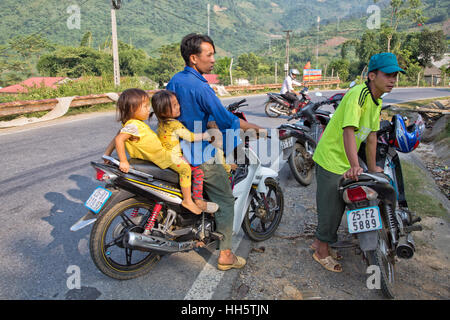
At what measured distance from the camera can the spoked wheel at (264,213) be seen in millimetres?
3377

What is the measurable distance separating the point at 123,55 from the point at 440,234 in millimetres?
65830

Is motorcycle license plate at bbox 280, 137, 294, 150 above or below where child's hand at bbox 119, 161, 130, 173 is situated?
below

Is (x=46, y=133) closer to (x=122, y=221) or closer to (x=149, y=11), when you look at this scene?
(x=122, y=221)

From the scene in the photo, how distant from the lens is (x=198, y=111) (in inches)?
104

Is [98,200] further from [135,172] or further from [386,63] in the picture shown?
[386,63]

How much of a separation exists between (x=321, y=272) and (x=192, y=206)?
1254 mm

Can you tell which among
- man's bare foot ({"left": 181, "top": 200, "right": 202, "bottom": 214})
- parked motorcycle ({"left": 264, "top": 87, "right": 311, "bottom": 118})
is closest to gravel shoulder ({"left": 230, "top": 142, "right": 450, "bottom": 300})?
man's bare foot ({"left": 181, "top": 200, "right": 202, "bottom": 214})

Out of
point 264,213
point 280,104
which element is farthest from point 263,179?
point 280,104

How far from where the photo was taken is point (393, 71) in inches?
99.4

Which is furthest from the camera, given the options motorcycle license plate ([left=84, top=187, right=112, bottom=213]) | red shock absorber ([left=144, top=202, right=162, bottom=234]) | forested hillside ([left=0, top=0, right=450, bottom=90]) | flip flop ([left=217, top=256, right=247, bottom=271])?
forested hillside ([left=0, top=0, right=450, bottom=90])

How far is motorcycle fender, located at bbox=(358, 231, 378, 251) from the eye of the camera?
2.54 metres

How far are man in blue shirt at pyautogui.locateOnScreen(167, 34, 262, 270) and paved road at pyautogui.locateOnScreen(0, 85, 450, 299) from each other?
1.37 ft

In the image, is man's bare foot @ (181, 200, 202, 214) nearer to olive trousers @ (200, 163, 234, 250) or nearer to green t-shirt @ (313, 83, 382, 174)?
olive trousers @ (200, 163, 234, 250)

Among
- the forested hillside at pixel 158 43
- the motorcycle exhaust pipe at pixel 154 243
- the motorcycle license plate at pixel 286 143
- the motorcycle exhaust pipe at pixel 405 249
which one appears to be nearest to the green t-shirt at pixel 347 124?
the motorcycle exhaust pipe at pixel 405 249
